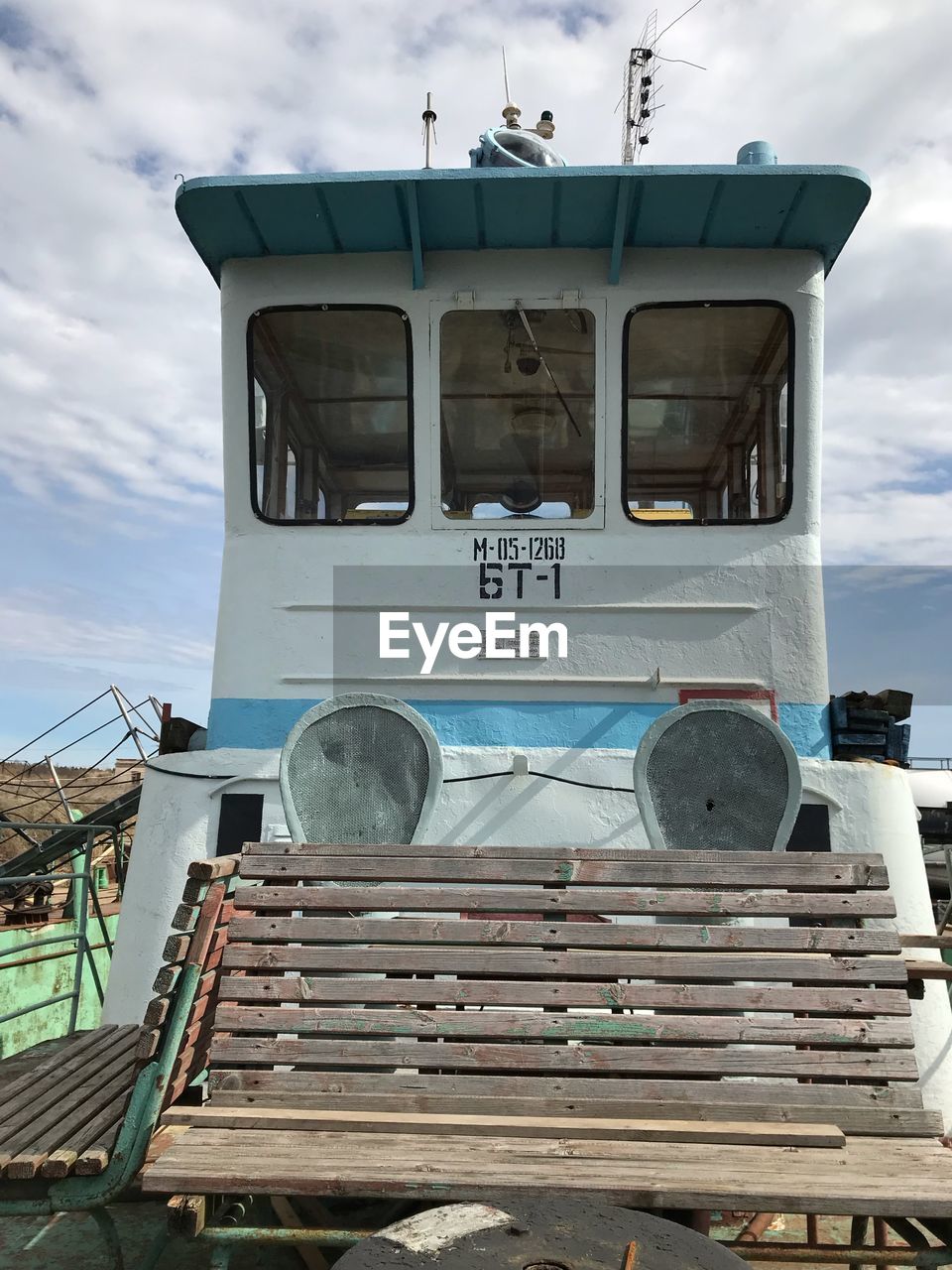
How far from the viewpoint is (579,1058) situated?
286 cm

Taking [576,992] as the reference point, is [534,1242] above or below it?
below

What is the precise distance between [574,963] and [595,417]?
9.86 ft

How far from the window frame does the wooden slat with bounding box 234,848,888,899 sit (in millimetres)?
2182

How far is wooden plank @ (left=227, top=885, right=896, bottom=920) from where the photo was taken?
3096 millimetres

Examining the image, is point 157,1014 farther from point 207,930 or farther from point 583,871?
point 583,871

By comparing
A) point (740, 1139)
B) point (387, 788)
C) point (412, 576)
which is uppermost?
point (412, 576)

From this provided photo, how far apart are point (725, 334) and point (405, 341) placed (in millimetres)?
1708

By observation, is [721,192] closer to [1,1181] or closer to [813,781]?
[813,781]

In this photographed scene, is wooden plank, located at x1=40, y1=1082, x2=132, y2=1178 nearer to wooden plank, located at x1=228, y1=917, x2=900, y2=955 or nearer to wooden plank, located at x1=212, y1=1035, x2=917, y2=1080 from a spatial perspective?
wooden plank, located at x1=212, y1=1035, x2=917, y2=1080

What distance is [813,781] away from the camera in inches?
175

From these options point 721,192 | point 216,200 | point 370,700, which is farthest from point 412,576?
point 721,192

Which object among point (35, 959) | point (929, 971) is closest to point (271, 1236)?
point (929, 971)

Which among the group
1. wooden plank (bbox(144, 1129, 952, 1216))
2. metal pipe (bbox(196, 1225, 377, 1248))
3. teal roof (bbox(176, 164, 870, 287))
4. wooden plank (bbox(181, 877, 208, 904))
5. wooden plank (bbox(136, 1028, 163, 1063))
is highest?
teal roof (bbox(176, 164, 870, 287))

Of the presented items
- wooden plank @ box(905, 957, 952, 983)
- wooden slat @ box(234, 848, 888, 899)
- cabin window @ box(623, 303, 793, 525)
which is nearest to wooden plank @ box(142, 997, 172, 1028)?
wooden slat @ box(234, 848, 888, 899)
